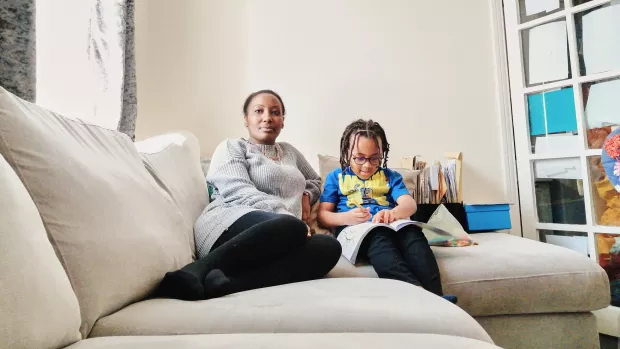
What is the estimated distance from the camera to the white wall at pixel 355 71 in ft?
7.40

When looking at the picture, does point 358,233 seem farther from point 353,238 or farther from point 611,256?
point 611,256

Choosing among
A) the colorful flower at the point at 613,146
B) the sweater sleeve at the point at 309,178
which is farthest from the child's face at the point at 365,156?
the colorful flower at the point at 613,146

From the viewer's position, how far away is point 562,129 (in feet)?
7.17

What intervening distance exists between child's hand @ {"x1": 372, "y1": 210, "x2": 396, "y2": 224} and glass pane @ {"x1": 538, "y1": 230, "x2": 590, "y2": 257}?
1.26 metres

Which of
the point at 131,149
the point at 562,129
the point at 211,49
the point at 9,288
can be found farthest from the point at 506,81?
the point at 9,288

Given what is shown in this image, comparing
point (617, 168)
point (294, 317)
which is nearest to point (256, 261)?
point (294, 317)

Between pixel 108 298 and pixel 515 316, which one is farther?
pixel 515 316

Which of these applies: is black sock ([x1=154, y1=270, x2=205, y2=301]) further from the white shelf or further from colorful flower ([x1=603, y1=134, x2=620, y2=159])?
colorful flower ([x1=603, y1=134, x2=620, y2=159])

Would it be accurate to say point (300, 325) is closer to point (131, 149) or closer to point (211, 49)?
point (131, 149)

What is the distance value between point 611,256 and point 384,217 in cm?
136

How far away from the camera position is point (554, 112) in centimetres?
222

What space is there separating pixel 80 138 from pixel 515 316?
1.40 meters

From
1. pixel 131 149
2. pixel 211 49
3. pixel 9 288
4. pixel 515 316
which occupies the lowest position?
pixel 515 316

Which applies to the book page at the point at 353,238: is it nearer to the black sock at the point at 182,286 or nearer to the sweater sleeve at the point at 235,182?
the sweater sleeve at the point at 235,182
